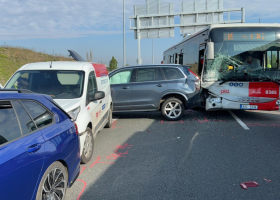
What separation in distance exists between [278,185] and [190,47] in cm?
805

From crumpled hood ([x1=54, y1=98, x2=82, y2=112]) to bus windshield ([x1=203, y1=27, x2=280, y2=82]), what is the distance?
5.31 meters

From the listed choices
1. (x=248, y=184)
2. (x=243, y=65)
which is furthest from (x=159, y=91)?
(x=248, y=184)

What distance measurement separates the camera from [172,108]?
29.0 feet

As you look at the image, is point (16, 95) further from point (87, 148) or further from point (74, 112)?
point (87, 148)

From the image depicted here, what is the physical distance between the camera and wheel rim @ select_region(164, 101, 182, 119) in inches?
348

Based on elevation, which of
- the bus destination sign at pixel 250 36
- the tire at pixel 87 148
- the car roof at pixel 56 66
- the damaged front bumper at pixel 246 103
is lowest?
the tire at pixel 87 148

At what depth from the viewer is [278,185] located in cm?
395

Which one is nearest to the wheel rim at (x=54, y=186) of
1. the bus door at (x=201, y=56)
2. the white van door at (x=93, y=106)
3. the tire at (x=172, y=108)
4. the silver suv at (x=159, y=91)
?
the white van door at (x=93, y=106)

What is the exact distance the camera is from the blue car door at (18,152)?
2263 mm

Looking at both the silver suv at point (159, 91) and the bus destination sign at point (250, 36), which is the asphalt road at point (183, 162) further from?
the bus destination sign at point (250, 36)

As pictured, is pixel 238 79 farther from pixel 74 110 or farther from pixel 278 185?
pixel 74 110

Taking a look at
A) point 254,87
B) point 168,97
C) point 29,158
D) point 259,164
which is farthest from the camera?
point 168,97

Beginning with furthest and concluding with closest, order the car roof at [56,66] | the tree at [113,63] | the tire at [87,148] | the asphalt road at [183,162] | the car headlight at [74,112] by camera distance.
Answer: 1. the tree at [113,63]
2. the car roof at [56,66]
3. the tire at [87,148]
4. the car headlight at [74,112]
5. the asphalt road at [183,162]

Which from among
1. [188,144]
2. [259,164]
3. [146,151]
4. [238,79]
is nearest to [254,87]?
[238,79]
